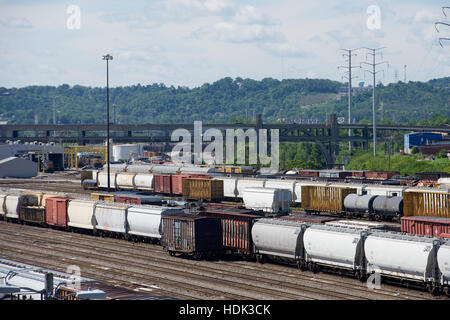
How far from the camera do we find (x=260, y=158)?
142875 mm

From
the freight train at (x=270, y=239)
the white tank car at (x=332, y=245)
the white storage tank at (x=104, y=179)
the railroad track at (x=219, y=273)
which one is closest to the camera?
the freight train at (x=270, y=239)

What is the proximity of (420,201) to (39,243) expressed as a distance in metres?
28.8

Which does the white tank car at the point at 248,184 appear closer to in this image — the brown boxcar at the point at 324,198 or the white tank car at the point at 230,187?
the white tank car at the point at 230,187

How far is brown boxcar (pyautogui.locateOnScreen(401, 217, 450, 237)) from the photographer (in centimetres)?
3575

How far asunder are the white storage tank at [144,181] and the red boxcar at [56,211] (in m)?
24.5

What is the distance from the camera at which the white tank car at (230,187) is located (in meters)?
70.1

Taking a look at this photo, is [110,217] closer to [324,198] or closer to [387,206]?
[324,198]

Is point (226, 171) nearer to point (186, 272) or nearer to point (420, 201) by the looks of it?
point (420, 201)

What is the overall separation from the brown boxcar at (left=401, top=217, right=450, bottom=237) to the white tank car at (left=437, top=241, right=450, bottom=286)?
5603 millimetres

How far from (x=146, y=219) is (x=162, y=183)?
111 ft

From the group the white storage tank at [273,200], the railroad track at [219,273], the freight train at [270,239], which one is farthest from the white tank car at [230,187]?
the railroad track at [219,273]

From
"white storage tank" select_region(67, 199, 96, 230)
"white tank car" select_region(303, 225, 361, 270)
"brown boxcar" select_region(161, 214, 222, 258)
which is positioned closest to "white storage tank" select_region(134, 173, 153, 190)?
"white storage tank" select_region(67, 199, 96, 230)

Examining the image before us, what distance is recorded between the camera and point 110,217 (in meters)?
50.9
